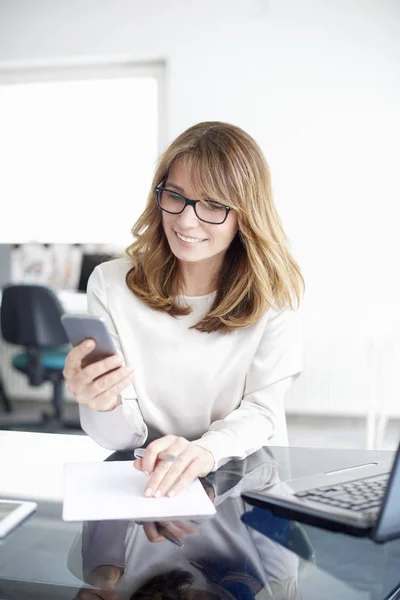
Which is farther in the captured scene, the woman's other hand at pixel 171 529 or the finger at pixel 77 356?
the finger at pixel 77 356

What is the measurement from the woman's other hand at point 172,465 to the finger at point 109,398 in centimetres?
11

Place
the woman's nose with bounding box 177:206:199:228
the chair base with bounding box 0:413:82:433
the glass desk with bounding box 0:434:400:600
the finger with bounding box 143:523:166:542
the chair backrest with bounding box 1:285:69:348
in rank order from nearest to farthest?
the glass desk with bounding box 0:434:400:600 < the finger with bounding box 143:523:166:542 < the woman's nose with bounding box 177:206:199:228 < the chair backrest with bounding box 1:285:69:348 < the chair base with bounding box 0:413:82:433

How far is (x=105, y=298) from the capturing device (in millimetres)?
1392

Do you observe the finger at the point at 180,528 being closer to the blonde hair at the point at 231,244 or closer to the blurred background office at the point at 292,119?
the blonde hair at the point at 231,244

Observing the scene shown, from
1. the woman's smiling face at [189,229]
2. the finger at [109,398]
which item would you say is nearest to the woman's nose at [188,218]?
the woman's smiling face at [189,229]

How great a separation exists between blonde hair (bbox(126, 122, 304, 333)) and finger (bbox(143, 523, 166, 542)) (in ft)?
1.98

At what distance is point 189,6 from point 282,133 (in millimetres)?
904

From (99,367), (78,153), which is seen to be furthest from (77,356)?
(78,153)

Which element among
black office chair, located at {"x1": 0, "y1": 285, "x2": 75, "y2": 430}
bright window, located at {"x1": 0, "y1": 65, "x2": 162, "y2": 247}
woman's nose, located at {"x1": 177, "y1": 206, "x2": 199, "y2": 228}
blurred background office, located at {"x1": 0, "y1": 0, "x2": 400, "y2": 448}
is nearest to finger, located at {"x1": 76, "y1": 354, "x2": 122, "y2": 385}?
woman's nose, located at {"x1": 177, "y1": 206, "x2": 199, "y2": 228}

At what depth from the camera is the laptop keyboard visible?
0.77 metres

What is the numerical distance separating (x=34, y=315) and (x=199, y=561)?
9.69 feet

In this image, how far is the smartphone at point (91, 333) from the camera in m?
0.91

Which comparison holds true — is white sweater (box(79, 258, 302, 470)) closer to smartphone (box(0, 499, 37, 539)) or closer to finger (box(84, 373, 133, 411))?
finger (box(84, 373, 133, 411))

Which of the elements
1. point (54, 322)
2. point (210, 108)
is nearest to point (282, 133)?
point (210, 108)
